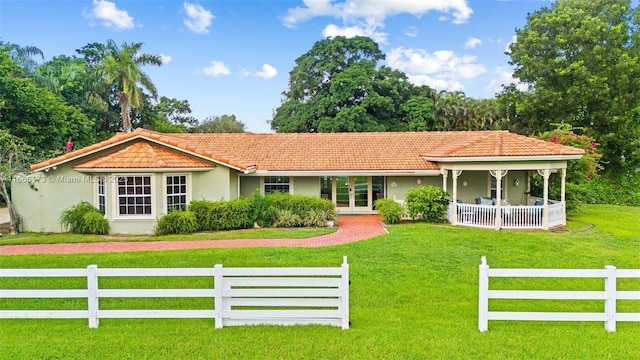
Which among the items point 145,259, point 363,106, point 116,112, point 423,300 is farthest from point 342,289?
point 116,112

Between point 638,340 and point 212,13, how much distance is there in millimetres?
19273

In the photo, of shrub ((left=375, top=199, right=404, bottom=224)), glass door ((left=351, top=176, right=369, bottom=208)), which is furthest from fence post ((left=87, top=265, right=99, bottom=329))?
glass door ((left=351, top=176, right=369, bottom=208))

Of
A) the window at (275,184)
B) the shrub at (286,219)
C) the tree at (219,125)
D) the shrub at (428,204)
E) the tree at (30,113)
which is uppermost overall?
the tree at (219,125)

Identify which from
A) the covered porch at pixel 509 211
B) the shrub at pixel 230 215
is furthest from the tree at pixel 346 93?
the shrub at pixel 230 215

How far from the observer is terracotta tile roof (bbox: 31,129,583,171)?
1569cm

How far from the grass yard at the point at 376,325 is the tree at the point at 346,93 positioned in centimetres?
2371

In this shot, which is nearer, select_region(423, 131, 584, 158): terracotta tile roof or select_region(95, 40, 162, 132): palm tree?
select_region(423, 131, 584, 158): terracotta tile roof

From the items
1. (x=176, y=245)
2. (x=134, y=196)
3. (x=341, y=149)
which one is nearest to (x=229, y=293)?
(x=176, y=245)

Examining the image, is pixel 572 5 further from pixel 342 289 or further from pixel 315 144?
pixel 342 289

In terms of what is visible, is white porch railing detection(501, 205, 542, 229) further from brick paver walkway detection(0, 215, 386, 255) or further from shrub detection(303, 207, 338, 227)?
shrub detection(303, 207, 338, 227)

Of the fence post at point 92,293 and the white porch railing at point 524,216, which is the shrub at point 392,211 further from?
the fence post at point 92,293

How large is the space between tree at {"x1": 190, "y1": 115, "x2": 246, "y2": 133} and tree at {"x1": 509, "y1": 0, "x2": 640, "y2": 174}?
36.8 meters

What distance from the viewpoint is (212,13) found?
61.4ft

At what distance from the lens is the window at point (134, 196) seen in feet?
49.1
